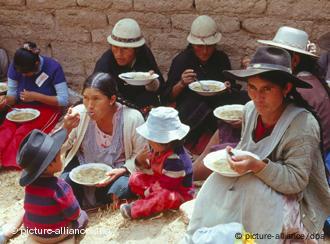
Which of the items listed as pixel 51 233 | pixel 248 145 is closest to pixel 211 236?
pixel 248 145

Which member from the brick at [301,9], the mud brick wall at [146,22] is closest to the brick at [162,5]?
the mud brick wall at [146,22]

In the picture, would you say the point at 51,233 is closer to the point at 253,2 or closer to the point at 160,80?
the point at 160,80

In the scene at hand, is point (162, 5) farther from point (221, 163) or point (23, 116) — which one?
point (221, 163)

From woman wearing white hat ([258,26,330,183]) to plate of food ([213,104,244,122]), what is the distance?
2.15 feet

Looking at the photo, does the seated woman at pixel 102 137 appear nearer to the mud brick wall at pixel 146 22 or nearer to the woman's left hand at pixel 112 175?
the woman's left hand at pixel 112 175

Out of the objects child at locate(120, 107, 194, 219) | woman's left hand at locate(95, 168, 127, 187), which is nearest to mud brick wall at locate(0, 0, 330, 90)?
child at locate(120, 107, 194, 219)

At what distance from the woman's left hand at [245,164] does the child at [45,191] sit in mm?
1157

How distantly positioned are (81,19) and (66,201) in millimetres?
3142

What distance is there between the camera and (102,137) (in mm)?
4188

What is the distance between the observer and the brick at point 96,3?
574cm

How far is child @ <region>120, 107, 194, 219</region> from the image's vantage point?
363 cm

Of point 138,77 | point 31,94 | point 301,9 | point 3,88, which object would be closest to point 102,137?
point 138,77

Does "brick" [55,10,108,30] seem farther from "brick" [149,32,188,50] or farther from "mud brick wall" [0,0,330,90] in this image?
"brick" [149,32,188,50]

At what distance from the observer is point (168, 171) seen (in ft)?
11.9
